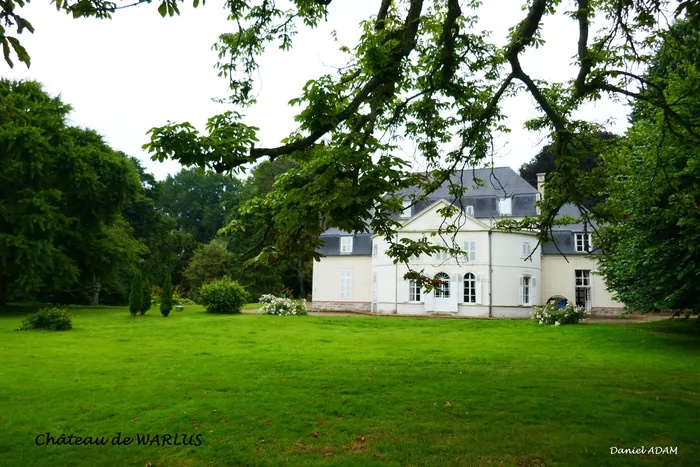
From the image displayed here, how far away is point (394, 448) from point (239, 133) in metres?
4.02

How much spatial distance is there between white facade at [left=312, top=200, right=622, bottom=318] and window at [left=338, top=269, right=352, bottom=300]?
1.86 meters

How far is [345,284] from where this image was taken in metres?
36.6

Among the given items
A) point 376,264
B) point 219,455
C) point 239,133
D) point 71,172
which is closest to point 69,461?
point 219,455

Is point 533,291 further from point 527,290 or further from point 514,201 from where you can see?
point 514,201

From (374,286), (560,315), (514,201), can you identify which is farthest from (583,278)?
(560,315)

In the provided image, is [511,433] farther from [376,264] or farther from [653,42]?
[376,264]

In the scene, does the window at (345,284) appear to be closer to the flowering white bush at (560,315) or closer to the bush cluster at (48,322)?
the flowering white bush at (560,315)

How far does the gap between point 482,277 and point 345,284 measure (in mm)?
9627

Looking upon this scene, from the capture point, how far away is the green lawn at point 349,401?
575 centimetres

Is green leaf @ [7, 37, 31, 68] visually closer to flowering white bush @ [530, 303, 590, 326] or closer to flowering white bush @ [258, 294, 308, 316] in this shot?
flowering white bush @ [530, 303, 590, 326]

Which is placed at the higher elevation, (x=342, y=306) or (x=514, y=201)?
(x=514, y=201)

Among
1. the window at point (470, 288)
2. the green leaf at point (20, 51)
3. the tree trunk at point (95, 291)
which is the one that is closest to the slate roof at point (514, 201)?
the window at point (470, 288)

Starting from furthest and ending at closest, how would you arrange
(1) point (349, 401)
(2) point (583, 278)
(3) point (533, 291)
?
(2) point (583, 278), (3) point (533, 291), (1) point (349, 401)

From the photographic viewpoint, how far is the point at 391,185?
260 inches
